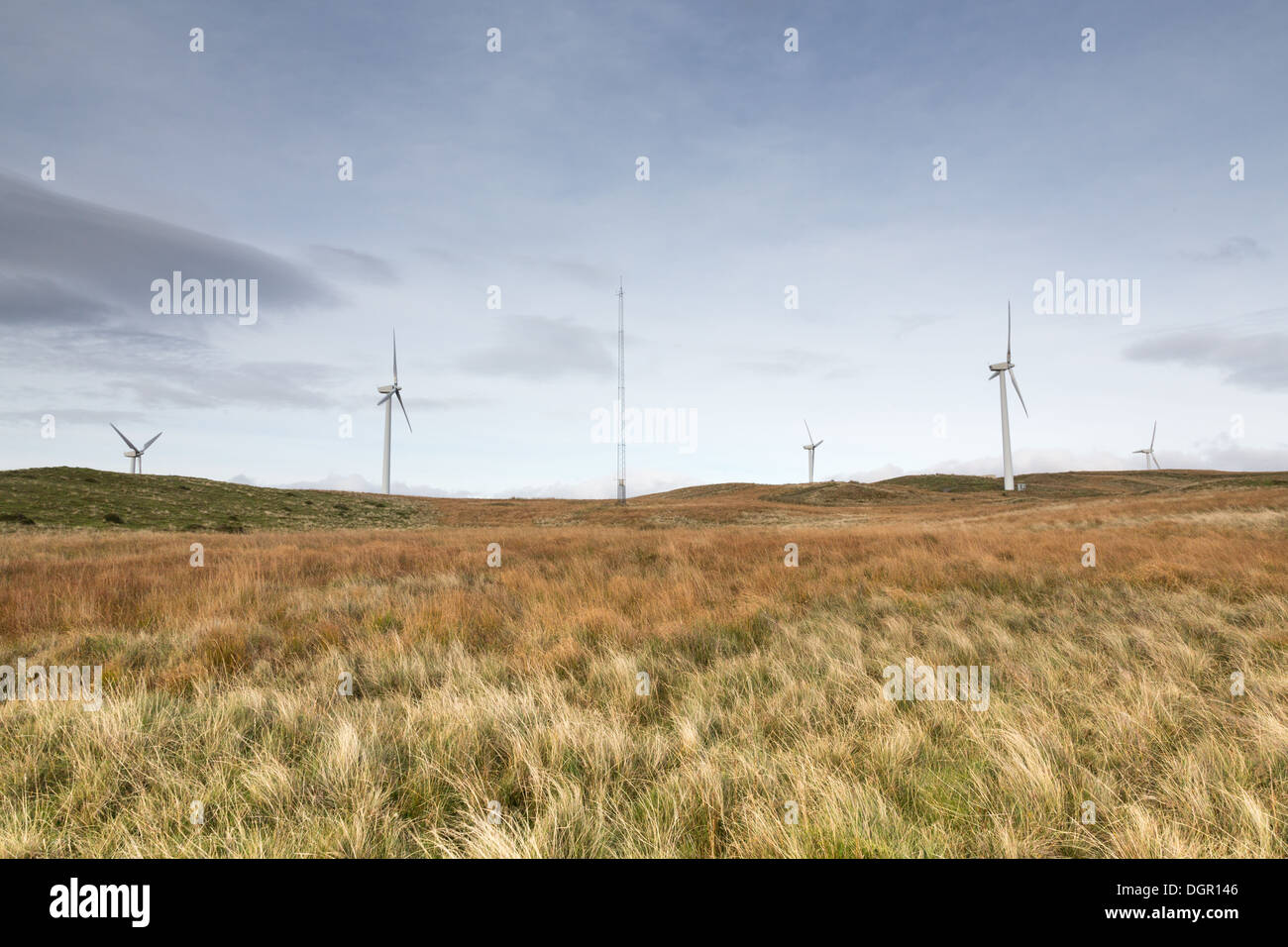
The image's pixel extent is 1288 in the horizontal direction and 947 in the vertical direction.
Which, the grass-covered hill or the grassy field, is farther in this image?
the grass-covered hill

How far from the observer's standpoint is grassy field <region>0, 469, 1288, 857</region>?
2.78m

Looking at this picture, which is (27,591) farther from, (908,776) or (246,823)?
(908,776)

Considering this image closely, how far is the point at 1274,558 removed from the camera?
996 cm

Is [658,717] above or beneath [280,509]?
beneath

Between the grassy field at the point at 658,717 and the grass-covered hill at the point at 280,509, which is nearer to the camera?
the grassy field at the point at 658,717

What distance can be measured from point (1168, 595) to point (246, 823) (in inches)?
433

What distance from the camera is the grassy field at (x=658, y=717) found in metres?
2.78

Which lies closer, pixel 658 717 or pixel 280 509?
pixel 658 717

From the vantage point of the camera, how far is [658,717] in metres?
4.39
